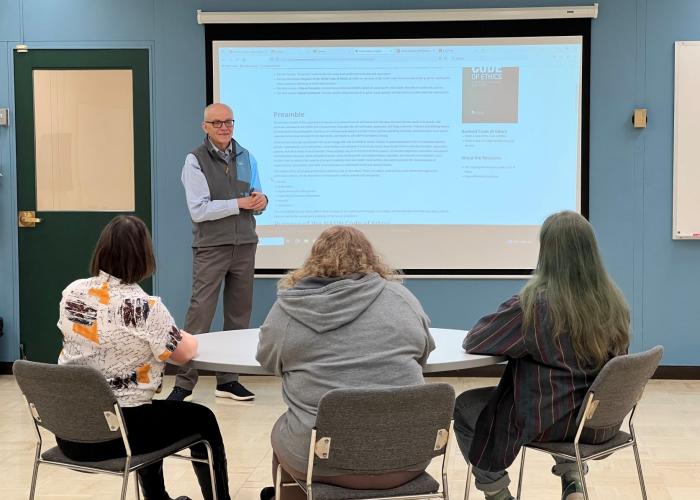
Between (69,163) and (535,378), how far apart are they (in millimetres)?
4131

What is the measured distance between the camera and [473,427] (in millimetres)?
2922

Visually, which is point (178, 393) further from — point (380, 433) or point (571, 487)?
point (380, 433)

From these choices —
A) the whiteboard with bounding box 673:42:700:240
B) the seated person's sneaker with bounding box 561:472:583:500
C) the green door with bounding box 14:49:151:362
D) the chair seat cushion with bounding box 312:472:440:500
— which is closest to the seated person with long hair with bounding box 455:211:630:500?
the seated person's sneaker with bounding box 561:472:583:500

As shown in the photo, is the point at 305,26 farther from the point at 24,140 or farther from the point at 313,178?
the point at 24,140

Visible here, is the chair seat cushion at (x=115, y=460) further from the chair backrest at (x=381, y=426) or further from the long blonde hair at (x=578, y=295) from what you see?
the long blonde hair at (x=578, y=295)

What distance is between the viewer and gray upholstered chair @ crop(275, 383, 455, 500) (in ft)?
7.18

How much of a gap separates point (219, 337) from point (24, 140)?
338 centimetres

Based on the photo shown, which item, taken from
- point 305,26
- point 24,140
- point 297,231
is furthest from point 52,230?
point 305,26

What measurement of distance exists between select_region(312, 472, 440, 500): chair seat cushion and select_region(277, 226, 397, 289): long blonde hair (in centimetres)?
57

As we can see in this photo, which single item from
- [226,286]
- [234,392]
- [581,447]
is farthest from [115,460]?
[226,286]

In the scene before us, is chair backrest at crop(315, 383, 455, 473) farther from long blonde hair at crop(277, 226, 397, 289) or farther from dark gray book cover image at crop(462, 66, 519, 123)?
dark gray book cover image at crop(462, 66, 519, 123)

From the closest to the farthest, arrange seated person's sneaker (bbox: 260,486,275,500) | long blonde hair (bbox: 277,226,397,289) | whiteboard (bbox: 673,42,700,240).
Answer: long blonde hair (bbox: 277,226,397,289) < seated person's sneaker (bbox: 260,486,275,500) < whiteboard (bbox: 673,42,700,240)

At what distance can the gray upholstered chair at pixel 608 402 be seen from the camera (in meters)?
2.52

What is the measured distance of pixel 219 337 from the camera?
124 inches
